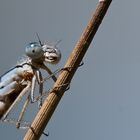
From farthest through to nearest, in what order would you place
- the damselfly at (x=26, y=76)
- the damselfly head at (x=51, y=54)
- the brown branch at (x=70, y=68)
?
the damselfly head at (x=51, y=54)
the damselfly at (x=26, y=76)
the brown branch at (x=70, y=68)

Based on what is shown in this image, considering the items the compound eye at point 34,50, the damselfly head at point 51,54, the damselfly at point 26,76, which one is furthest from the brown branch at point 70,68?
the damselfly head at point 51,54

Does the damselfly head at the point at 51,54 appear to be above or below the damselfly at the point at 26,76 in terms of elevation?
above

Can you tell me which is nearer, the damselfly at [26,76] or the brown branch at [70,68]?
the brown branch at [70,68]

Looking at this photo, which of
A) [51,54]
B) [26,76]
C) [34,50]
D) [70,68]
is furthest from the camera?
[26,76]

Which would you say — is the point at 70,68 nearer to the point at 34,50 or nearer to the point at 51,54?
the point at 34,50

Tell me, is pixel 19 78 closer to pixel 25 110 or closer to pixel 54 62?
pixel 54 62

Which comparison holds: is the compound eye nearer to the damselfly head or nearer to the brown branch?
the damselfly head

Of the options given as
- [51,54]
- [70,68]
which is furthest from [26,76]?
[70,68]

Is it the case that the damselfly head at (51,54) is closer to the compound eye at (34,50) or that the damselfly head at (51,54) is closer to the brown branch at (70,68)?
the compound eye at (34,50)

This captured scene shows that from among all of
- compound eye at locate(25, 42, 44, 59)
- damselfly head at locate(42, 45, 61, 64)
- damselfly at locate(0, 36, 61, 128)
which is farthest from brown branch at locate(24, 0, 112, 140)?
damselfly head at locate(42, 45, 61, 64)
